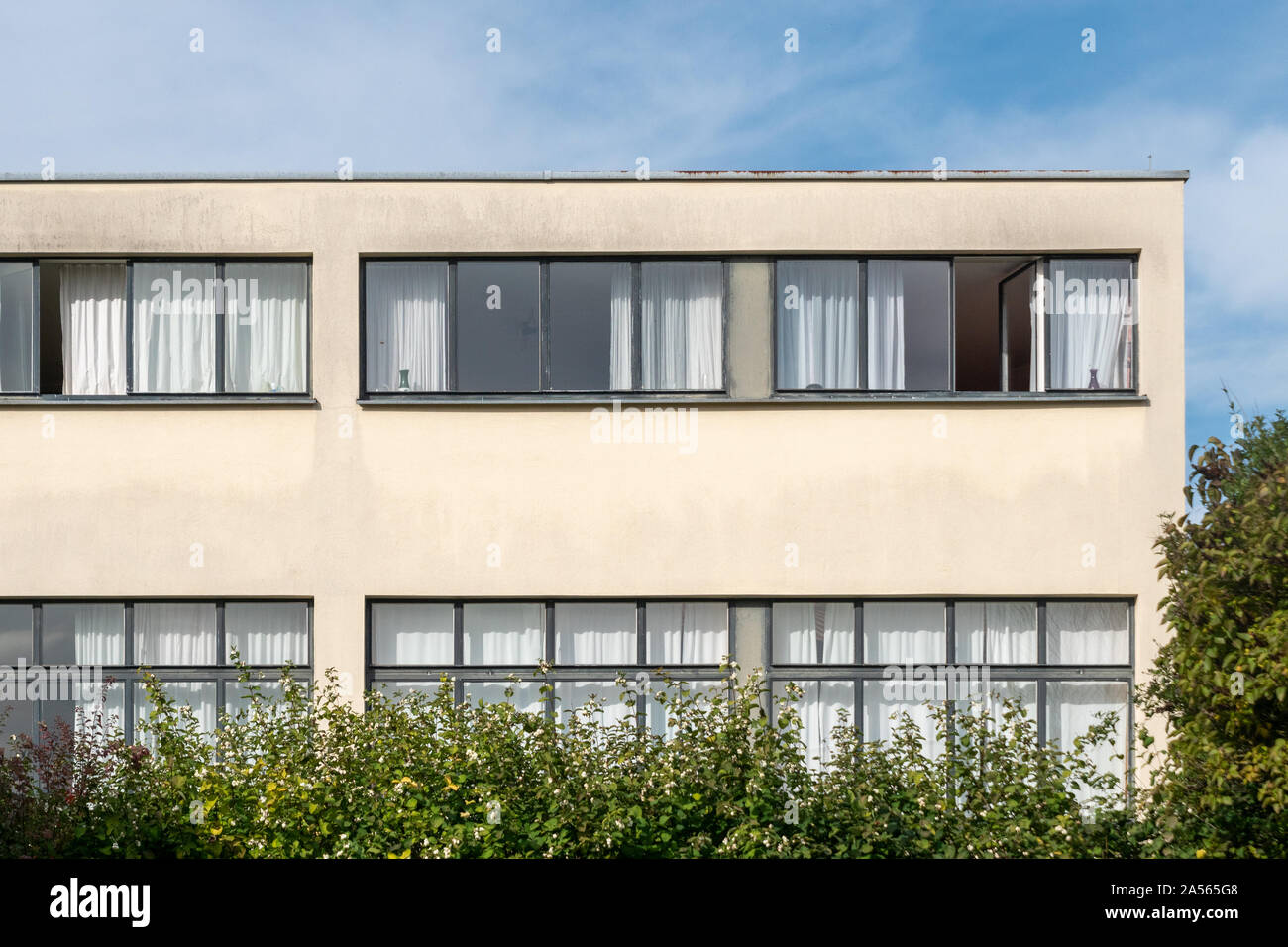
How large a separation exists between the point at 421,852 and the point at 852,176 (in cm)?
810

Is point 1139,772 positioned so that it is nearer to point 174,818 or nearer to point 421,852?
point 421,852

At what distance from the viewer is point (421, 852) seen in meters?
7.04

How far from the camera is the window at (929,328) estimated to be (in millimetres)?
11891

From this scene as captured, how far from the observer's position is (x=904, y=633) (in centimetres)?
1157

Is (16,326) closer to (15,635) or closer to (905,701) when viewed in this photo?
(15,635)

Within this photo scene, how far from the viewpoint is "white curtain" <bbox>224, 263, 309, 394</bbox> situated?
39.2ft

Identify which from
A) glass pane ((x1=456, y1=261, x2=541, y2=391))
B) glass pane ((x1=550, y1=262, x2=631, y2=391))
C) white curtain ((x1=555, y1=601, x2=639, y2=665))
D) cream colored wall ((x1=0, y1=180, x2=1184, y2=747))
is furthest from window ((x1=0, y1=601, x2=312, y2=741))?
glass pane ((x1=550, y1=262, x2=631, y2=391))

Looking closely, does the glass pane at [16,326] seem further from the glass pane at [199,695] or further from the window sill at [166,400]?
the glass pane at [199,695]

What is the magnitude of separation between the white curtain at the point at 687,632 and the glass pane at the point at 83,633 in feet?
17.9

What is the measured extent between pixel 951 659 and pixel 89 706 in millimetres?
8811

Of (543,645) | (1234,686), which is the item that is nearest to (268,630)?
(543,645)

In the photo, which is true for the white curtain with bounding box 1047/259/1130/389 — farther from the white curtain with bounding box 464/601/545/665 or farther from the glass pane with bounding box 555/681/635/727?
the white curtain with bounding box 464/601/545/665
